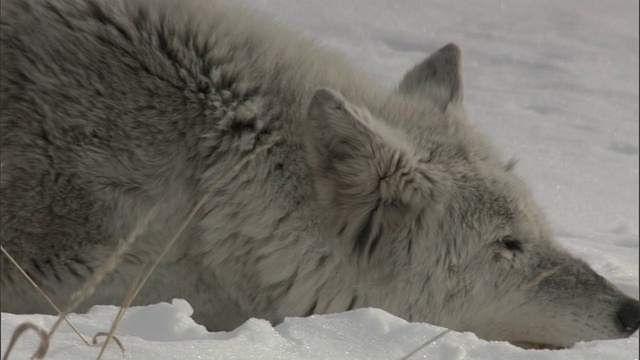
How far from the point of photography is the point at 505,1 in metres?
13.1

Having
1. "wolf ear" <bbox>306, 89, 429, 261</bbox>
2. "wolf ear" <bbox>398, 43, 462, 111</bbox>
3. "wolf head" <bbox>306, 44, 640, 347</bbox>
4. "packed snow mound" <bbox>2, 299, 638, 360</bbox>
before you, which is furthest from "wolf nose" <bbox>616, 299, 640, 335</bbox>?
"wolf ear" <bbox>398, 43, 462, 111</bbox>

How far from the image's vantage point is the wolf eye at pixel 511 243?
368 centimetres

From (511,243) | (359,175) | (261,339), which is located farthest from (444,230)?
(261,339)

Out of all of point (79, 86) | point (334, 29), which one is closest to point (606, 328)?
point (79, 86)

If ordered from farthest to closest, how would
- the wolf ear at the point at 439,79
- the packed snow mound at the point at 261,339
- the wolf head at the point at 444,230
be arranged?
the wolf ear at the point at 439,79, the wolf head at the point at 444,230, the packed snow mound at the point at 261,339

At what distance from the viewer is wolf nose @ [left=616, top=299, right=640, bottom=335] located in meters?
3.71

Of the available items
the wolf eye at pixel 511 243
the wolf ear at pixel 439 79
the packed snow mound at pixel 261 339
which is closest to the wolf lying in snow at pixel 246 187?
the wolf eye at pixel 511 243

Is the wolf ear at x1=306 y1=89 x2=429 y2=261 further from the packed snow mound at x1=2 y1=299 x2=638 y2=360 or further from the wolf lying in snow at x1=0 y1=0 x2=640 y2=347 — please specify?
the packed snow mound at x1=2 y1=299 x2=638 y2=360

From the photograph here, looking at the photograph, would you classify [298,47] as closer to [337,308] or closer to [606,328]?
[337,308]

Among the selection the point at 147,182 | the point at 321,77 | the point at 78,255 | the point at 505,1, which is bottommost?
the point at 78,255

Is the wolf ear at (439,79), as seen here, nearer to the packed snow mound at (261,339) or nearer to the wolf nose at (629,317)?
the wolf nose at (629,317)

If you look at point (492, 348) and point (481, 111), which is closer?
point (492, 348)

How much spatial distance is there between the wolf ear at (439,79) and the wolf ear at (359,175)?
65cm

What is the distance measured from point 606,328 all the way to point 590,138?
4.92 m
